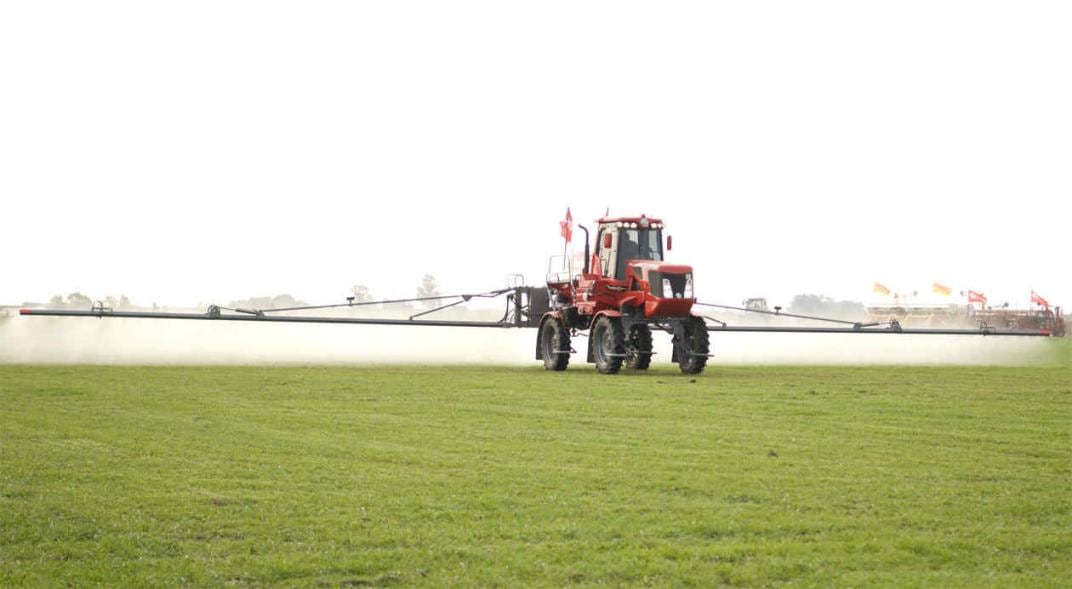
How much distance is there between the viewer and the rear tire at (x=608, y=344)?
30.3 meters

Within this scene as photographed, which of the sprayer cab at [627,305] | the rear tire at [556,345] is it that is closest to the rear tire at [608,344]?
the sprayer cab at [627,305]

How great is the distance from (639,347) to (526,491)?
67.5ft

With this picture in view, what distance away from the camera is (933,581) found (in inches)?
327

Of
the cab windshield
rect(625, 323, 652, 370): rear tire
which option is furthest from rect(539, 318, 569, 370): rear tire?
the cab windshield

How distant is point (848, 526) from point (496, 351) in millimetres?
30127

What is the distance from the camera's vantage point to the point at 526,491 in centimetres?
1147

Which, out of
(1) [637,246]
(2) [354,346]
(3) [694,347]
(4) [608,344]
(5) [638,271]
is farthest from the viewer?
(2) [354,346]

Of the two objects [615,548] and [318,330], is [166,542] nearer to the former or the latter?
[615,548]

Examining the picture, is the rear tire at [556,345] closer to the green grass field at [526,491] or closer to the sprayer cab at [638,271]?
the sprayer cab at [638,271]

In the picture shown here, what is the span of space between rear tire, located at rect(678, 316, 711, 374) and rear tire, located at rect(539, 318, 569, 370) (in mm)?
3369

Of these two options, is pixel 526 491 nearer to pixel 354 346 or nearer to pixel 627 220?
pixel 627 220

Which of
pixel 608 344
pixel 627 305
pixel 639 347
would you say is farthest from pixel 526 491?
pixel 639 347

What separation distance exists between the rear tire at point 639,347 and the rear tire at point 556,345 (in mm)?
1752

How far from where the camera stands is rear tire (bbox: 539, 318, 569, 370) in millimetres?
33156
